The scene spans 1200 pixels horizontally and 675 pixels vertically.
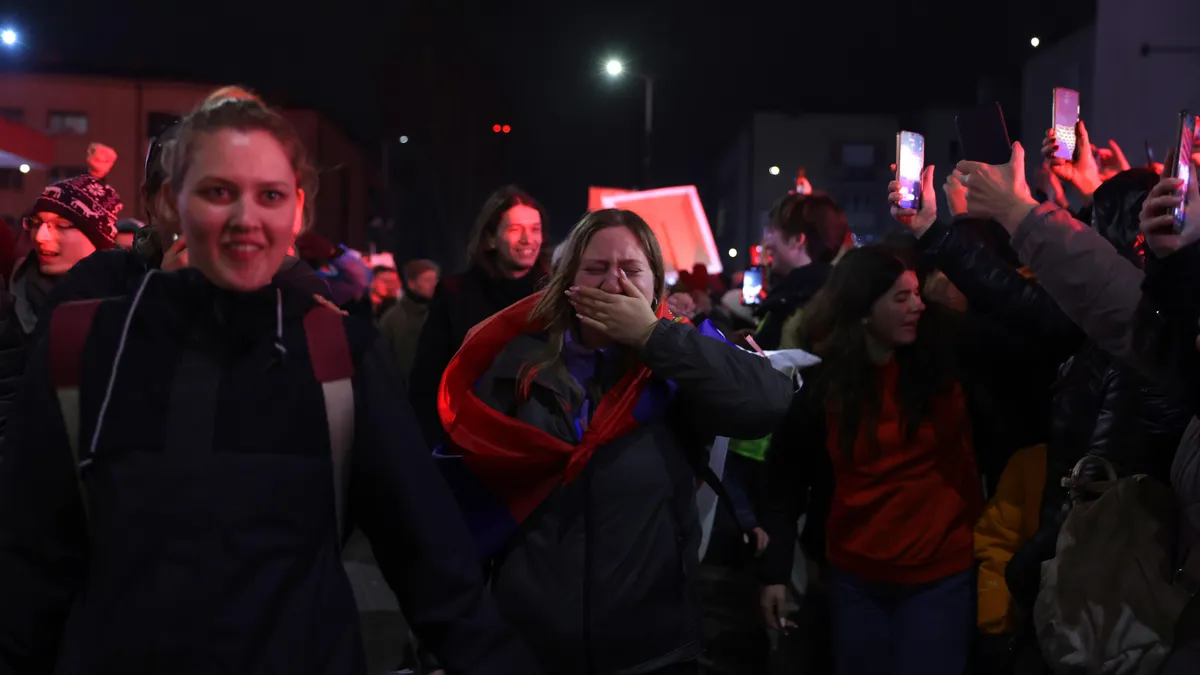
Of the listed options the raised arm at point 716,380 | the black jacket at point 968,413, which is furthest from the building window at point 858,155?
the raised arm at point 716,380

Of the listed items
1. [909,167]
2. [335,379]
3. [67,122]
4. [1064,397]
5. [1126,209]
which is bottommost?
[1064,397]

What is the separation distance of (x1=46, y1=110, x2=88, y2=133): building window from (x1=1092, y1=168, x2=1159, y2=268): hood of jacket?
55.9 metres

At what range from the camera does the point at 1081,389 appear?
3.65 metres

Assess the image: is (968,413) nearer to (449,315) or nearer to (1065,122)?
(1065,122)

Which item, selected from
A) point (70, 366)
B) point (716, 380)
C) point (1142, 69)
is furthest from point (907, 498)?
point (1142, 69)

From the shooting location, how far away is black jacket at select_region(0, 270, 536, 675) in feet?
6.07

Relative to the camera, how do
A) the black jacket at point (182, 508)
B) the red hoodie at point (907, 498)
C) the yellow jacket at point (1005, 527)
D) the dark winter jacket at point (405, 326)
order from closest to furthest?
the black jacket at point (182, 508) → the yellow jacket at point (1005, 527) → the red hoodie at point (907, 498) → the dark winter jacket at point (405, 326)

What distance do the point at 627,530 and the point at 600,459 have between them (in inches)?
8.6

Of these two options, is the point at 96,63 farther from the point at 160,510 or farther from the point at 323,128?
the point at 160,510

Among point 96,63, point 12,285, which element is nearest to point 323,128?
point 96,63

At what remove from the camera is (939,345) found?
4301 millimetres

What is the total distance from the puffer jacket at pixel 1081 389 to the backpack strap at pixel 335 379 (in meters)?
2.07

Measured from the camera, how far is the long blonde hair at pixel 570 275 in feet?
10.7

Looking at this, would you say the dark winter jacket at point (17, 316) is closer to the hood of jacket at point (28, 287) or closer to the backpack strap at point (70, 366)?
the hood of jacket at point (28, 287)
